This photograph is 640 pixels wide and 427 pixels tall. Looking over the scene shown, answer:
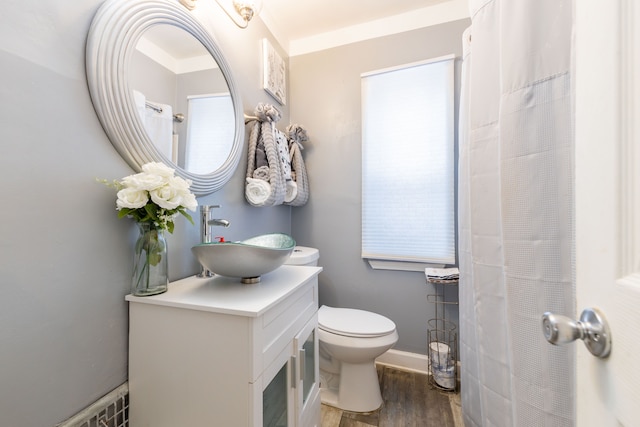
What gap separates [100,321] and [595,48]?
1.21 metres

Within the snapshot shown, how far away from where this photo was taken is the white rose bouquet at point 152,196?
69 cm

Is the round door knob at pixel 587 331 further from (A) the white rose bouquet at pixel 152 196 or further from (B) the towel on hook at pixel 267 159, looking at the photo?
(B) the towel on hook at pixel 267 159

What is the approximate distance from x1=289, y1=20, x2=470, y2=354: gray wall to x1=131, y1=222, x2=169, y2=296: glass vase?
127cm

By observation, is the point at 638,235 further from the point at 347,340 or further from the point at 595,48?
the point at 347,340

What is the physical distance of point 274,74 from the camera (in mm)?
1705

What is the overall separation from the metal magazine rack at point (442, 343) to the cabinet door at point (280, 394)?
3.35ft

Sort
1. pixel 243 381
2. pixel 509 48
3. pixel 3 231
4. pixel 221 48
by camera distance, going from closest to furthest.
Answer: pixel 3 231 → pixel 243 381 → pixel 509 48 → pixel 221 48

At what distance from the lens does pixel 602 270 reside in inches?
13.3

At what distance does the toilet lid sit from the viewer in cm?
133

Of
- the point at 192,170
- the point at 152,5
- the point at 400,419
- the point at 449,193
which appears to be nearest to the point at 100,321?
the point at 192,170

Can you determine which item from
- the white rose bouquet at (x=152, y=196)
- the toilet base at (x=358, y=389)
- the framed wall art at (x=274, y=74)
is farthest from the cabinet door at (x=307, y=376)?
the framed wall art at (x=274, y=74)

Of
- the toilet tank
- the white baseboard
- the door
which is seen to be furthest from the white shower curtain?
the toilet tank

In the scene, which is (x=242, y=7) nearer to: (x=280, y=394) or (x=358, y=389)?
(x=280, y=394)

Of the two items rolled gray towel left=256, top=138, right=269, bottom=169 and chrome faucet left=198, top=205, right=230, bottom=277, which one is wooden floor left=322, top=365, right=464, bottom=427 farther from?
rolled gray towel left=256, top=138, right=269, bottom=169
